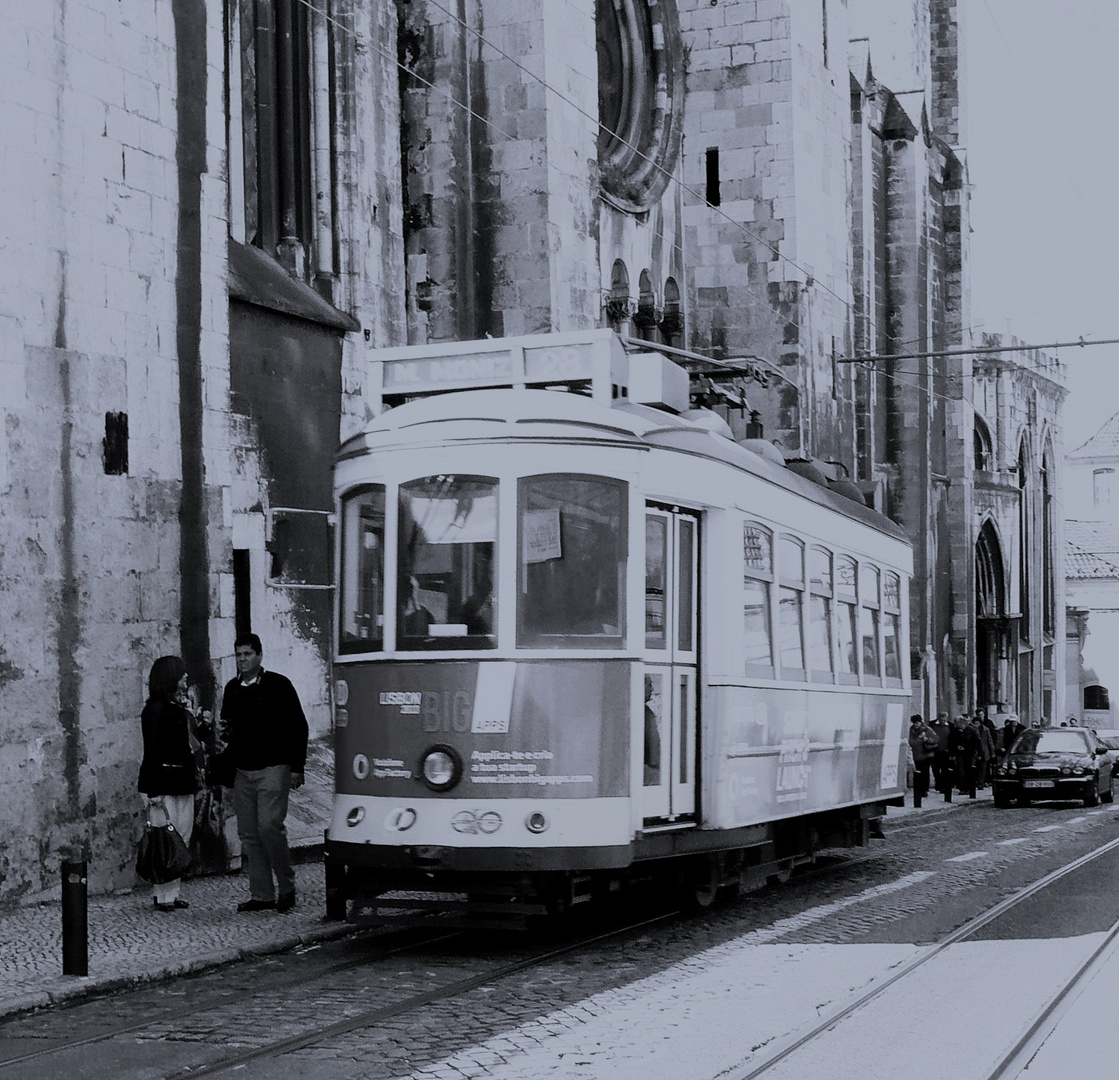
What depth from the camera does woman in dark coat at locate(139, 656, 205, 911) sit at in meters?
11.6

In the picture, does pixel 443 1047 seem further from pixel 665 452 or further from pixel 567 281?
pixel 567 281

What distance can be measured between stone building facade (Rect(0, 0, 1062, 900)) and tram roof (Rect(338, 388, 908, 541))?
3.00 meters

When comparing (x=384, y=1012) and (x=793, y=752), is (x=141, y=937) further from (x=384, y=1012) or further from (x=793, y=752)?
(x=793, y=752)

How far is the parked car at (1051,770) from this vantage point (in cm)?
2828

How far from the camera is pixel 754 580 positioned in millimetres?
11688

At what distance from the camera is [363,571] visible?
1063 cm

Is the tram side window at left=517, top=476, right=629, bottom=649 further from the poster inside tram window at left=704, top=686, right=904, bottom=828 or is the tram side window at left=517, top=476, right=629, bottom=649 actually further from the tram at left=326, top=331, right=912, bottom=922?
the poster inside tram window at left=704, top=686, right=904, bottom=828

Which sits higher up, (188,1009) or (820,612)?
(820,612)

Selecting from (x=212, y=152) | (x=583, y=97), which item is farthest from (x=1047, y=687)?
Result: (x=212, y=152)

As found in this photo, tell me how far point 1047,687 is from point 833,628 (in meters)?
41.7

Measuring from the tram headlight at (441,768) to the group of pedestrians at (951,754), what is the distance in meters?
18.3

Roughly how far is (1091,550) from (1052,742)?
3497cm

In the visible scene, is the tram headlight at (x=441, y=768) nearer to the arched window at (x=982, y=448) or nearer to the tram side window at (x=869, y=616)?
the tram side window at (x=869, y=616)

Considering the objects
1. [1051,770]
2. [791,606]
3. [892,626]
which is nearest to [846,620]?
[791,606]
